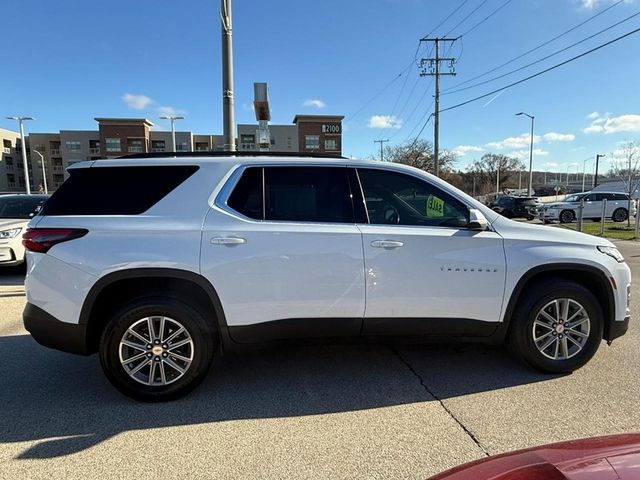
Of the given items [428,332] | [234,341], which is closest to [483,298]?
[428,332]

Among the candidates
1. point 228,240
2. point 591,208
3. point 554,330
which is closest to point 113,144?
point 591,208

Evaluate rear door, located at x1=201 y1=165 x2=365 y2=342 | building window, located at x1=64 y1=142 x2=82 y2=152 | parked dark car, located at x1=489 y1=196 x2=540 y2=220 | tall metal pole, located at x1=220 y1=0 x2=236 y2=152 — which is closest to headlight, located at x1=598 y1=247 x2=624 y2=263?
rear door, located at x1=201 y1=165 x2=365 y2=342

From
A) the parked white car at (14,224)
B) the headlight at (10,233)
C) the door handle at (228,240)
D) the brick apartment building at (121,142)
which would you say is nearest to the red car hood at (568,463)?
the door handle at (228,240)

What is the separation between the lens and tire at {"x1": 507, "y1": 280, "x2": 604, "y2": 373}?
11.6ft

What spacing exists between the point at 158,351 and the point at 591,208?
2705cm

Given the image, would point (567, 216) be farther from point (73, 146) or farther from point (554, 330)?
point (73, 146)

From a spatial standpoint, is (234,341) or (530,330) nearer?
(234,341)

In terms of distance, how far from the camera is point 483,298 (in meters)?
3.45

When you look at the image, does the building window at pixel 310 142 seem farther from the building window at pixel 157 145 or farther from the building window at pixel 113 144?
the building window at pixel 113 144

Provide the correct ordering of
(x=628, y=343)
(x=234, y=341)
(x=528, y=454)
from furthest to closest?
(x=628, y=343) → (x=234, y=341) → (x=528, y=454)

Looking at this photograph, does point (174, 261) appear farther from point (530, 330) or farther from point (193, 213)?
point (530, 330)

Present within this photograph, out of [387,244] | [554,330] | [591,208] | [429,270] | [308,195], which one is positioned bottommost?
[554,330]

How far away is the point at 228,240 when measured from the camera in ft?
10.5

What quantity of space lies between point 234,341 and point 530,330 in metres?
2.53
